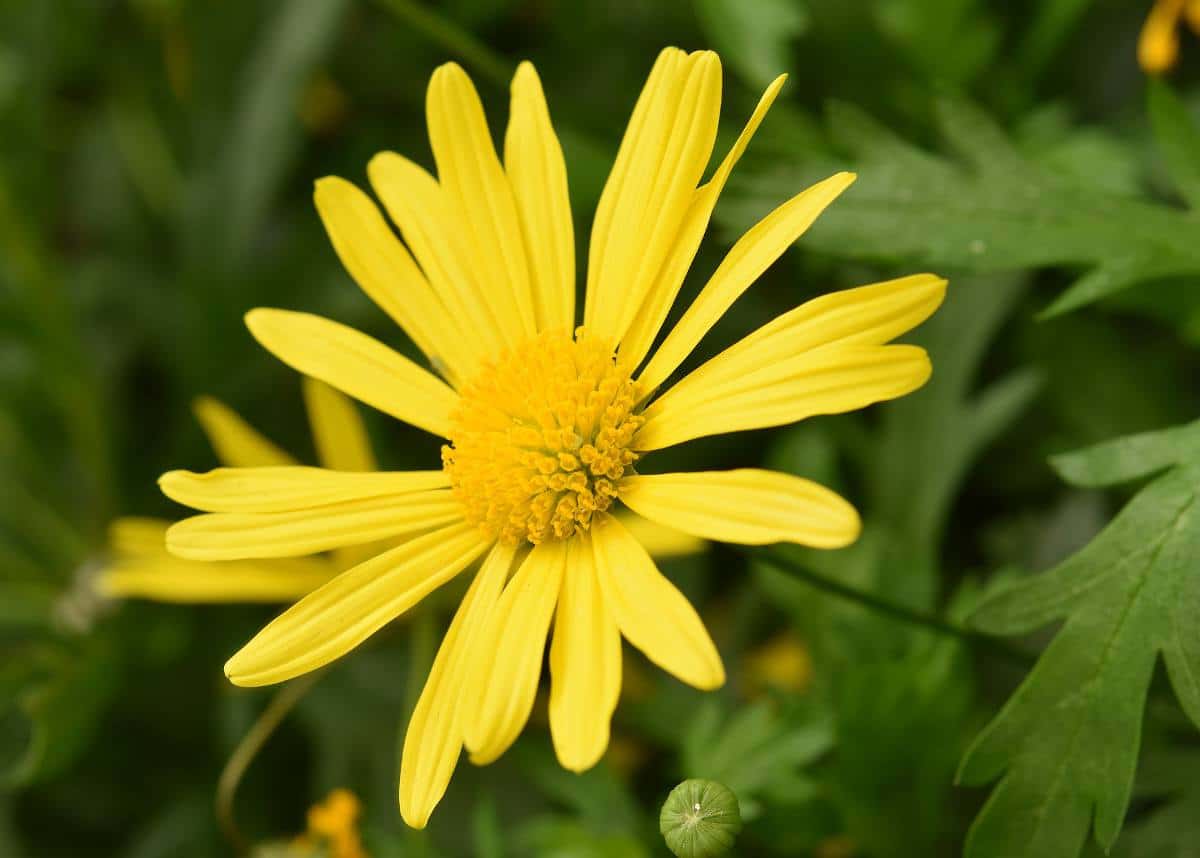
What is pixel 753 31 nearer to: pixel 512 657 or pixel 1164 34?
pixel 1164 34

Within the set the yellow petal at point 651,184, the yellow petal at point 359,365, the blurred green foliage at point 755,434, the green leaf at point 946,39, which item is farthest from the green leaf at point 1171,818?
the green leaf at point 946,39

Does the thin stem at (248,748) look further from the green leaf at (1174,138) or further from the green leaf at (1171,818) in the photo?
the green leaf at (1174,138)

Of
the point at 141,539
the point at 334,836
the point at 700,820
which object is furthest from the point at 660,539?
the point at 141,539

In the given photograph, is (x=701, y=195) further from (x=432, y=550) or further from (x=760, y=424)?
(x=432, y=550)

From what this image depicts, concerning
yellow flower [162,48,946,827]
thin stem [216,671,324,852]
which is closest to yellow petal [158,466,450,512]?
yellow flower [162,48,946,827]

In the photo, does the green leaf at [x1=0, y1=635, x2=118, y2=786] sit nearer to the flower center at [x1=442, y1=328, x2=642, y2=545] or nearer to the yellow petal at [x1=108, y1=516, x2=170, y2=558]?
the yellow petal at [x1=108, y1=516, x2=170, y2=558]
